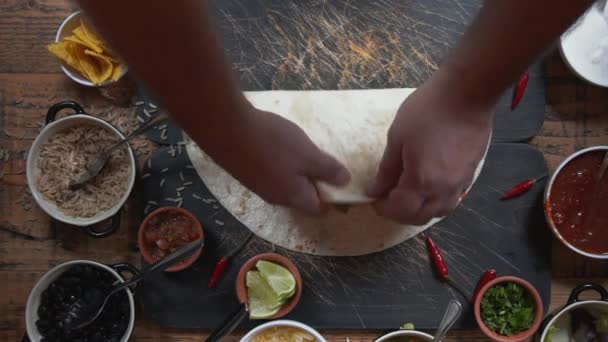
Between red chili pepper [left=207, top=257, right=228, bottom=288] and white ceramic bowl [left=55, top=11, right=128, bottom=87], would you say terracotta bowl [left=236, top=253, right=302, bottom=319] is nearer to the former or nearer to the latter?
red chili pepper [left=207, top=257, right=228, bottom=288]

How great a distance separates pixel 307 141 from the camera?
3.06 feet

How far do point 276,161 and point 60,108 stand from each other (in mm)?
740

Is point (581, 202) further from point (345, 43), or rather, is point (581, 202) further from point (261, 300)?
point (261, 300)

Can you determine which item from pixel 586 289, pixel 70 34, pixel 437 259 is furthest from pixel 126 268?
pixel 586 289

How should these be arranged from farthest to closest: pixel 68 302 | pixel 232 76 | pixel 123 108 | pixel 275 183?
pixel 123 108 < pixel 68 302 < pixel 275 183 < pixel 232 76

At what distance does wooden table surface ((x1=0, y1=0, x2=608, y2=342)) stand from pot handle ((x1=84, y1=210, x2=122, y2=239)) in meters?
0.02

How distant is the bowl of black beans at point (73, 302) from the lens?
1.20 meters

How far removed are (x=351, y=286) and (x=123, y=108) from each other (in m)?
0.75

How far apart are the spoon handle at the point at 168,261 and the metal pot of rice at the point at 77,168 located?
0.16 m

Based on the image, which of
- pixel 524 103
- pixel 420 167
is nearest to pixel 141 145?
pixel 420 167

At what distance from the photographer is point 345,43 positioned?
1316 millimetres

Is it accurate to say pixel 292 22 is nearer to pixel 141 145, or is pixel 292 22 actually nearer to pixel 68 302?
pixel 141 145

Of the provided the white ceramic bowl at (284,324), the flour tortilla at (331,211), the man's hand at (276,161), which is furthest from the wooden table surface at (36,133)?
the man's hand at (276,161)

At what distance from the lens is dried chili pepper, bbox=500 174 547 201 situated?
1.27 metres
